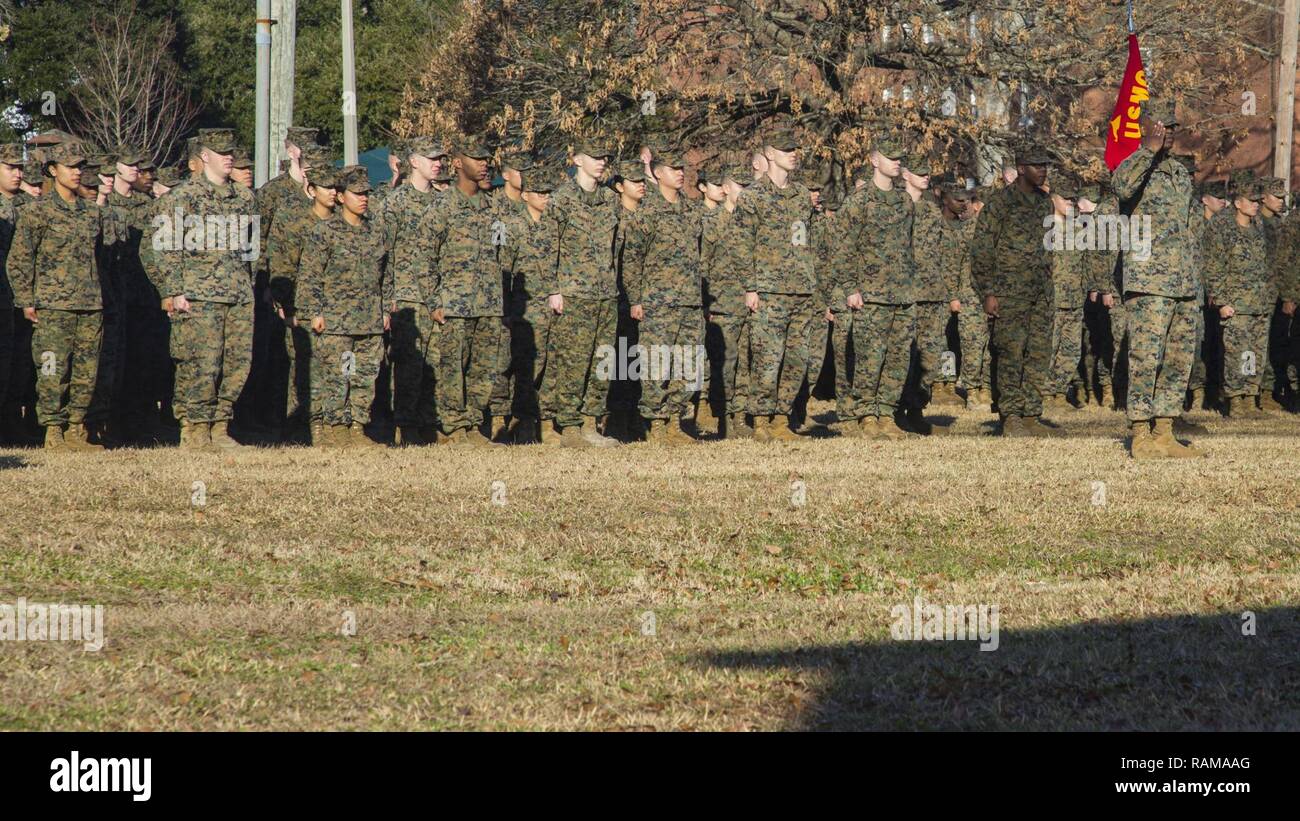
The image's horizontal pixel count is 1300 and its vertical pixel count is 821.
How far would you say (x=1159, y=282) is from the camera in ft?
45.2

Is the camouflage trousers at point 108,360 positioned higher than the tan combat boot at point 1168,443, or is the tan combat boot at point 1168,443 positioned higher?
the camouflage trousers at point 108,360

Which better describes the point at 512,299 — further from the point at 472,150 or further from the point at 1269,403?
the point at 1269,403

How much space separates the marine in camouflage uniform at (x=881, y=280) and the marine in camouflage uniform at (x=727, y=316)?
107cm

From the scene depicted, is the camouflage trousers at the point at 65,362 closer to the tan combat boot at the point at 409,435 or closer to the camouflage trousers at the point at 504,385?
the tan combat boot at the point at 409,435

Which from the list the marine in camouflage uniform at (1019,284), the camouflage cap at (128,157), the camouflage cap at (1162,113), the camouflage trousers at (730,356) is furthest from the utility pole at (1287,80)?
the camouflage cap at (128,157)

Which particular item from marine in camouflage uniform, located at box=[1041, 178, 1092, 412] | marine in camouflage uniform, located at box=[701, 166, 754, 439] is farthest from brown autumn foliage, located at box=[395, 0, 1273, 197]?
marine in camouflage uniform, located at box=[701, 166, 754, 439]

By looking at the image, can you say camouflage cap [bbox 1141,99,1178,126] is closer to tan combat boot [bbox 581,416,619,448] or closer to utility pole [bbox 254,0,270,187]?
tan combat boot [bbox 581,416,619,448]

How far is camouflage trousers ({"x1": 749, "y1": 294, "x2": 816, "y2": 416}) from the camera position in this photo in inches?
655

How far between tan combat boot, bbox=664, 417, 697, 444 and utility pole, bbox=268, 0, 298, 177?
25.1 feet

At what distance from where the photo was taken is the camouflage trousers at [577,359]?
53.1 ft

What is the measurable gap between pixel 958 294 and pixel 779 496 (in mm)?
9041

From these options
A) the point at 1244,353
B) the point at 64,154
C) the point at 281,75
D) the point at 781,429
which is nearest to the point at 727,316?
the point at 781,429

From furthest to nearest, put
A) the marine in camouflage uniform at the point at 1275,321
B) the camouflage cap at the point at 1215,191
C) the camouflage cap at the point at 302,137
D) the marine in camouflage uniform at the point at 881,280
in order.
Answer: the camouflage cap at the point at 1215,191 < the marine in camouflage uniform at the point at 1275,321 < the camouflage cap at the point at 302,137 < the marine in camouflage uniform at the point at 881,280

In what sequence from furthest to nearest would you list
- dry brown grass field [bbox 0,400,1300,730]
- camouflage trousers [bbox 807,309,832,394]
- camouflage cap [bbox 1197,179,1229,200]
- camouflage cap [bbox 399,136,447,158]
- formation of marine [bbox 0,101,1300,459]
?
camouflage cap [bbox 1197,179,1229,200]
camouflage trousers [bbox 807,309,832,394]
camouflage cap [bbox 399,136,447,158]
formation of marine [bbox 0,101,1300,459]
dry brown grass field [bbox 0,400,1300,730]
